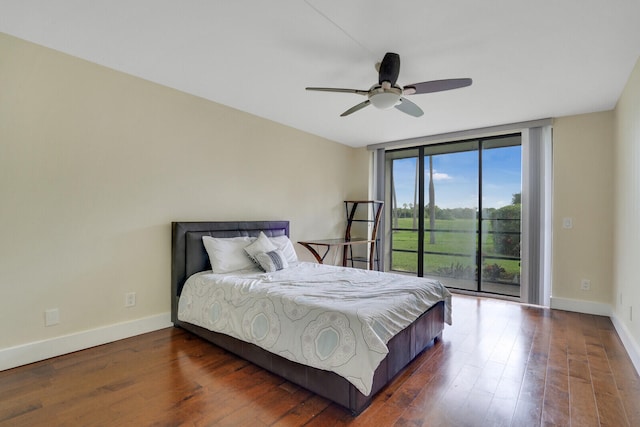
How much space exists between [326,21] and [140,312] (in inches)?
116

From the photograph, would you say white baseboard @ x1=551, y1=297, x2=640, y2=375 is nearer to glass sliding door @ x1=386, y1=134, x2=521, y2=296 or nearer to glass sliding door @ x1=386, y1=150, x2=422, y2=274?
glass sliding door @ x1=386, y1=134, x2=521, y2=296

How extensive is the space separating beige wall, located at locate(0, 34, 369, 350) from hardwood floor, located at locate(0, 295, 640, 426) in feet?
1.65

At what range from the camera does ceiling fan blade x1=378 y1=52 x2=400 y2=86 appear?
225 centimetres

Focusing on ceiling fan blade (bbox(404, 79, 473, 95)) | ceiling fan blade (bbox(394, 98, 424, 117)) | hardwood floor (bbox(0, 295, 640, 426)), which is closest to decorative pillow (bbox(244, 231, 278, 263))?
hardwood floor (bbox(0, 295, 640, 426))

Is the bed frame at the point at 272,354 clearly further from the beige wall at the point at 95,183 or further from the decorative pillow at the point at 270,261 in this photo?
the decorative pillow at the point at 270,261

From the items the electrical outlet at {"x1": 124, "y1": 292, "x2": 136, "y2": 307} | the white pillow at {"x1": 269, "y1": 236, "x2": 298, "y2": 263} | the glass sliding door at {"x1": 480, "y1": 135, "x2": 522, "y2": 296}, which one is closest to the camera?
the electrical outlet at {"x1": 124, "y1": 292, "x2": 136, "y2": 307}

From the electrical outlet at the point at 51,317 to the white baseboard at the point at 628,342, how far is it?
14.5ft

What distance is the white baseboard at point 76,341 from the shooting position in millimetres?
2258

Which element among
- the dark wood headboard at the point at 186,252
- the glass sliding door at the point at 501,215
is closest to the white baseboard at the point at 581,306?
the glass sliding door at the point at 501,215

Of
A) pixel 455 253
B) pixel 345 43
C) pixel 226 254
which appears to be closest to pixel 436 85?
pixel 345 43

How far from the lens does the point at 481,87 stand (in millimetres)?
3016

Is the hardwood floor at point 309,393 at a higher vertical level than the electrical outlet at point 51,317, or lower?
lower

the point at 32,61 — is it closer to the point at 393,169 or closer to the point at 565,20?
the point at 565,20

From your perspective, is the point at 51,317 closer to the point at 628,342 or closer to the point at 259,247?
the point at 259,247
